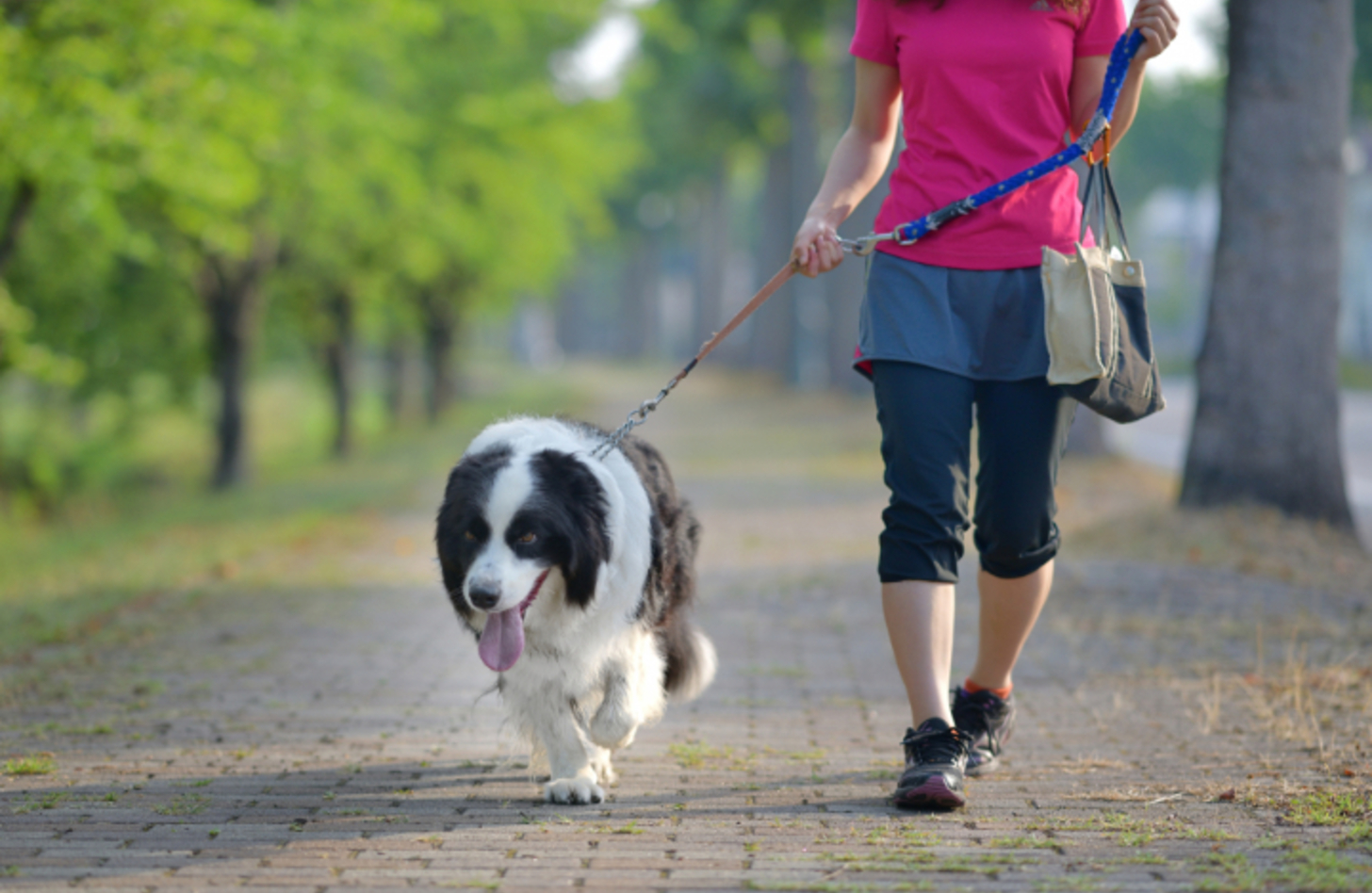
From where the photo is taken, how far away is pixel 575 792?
3.69 meters

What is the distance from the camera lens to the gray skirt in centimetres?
358

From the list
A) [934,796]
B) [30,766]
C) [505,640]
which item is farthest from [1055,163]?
[30,766]

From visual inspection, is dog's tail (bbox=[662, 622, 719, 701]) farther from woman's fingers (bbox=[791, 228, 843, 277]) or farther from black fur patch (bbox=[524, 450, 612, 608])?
woman's fingers (bbox=[791, 228, 843, 277])

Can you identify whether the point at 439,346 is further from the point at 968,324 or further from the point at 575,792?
the point at 968,324

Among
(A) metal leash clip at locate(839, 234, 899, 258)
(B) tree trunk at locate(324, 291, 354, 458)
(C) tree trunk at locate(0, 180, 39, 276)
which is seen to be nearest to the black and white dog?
(A) metal leash clip at locate(839, 234, 899, 258)

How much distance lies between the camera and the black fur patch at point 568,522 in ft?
11.6

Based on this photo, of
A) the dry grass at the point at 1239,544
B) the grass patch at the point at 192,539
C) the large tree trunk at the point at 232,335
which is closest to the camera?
the grass patch at the point at 192,539

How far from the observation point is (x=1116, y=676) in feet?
18.1

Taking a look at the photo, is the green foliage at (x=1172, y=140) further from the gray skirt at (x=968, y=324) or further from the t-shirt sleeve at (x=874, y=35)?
the gray skirt at (x=968, y=324)

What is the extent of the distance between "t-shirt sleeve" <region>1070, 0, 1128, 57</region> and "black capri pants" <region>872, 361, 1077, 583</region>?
3.10 ft

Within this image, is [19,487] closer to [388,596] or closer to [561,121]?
[561,121]

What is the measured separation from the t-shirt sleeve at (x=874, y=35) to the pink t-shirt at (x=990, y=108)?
13 mm

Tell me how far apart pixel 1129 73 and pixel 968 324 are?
2.72 feet

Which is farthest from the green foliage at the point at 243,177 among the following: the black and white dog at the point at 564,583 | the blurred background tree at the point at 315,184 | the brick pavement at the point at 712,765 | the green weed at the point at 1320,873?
the green weed at the point at 1320,873
